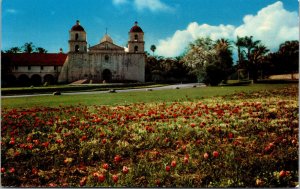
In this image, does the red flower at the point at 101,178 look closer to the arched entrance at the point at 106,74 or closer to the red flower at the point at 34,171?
the red flower at the point at 34,171

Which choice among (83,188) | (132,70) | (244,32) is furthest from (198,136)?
(132,70)

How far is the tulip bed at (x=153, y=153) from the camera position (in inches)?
136

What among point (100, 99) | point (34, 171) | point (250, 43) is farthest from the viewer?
point (100, 99)

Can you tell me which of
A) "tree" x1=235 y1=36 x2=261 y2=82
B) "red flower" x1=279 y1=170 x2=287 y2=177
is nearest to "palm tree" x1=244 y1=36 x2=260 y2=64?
"tree" x1=235 y1=36 x2=261 y2=82

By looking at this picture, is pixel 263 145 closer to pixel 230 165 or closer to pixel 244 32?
pixel 230 165

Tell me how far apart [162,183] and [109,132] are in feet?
5.82

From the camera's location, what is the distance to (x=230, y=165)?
359 cm

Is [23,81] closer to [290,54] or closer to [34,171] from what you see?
[290,54]

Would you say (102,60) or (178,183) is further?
(102,60)

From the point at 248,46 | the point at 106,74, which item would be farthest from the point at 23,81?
the point at 248,46

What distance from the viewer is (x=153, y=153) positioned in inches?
156

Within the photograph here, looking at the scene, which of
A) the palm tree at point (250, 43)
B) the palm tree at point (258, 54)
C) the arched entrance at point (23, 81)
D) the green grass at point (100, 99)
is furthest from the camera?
the arched entrance at point (23, 81)

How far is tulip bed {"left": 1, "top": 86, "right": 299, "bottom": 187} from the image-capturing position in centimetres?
344

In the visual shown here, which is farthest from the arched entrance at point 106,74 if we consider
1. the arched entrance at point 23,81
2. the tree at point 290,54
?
the tree at point 290,54
